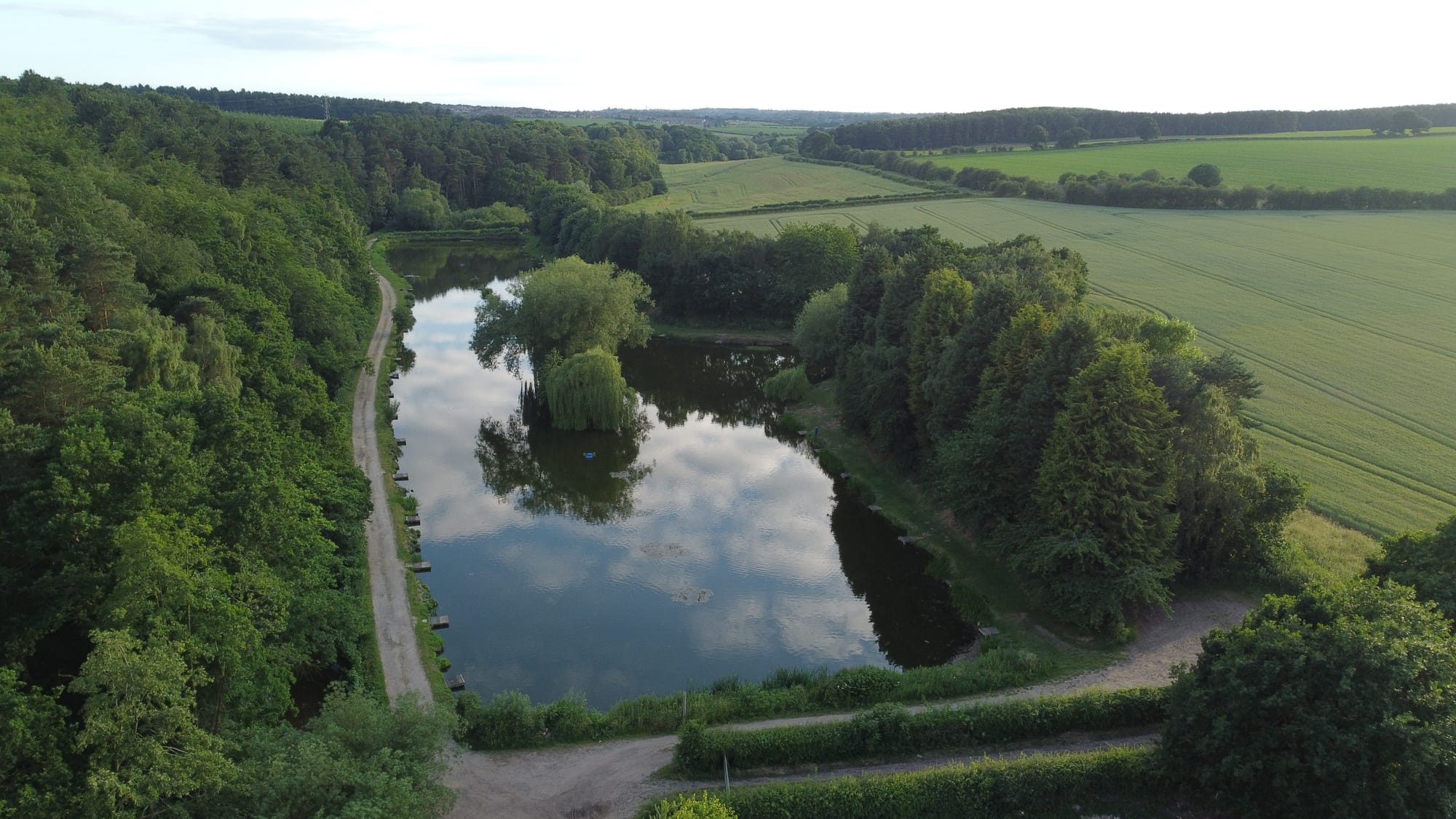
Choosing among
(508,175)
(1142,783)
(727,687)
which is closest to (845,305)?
(727,687)

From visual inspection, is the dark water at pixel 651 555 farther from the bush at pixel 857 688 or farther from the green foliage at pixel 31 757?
the green foliage at pixel 31 757

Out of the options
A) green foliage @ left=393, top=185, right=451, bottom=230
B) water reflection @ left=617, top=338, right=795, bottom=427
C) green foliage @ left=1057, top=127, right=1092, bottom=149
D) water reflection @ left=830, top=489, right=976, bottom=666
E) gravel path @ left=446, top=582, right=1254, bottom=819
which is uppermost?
green foliage @ left=1057, top=127, right=1092, bottom=149

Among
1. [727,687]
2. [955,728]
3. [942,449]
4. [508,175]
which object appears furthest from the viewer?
[508,175]

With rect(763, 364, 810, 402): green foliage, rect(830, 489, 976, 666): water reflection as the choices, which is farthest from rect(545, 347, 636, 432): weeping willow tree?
rect(830, 489, 976, 666): water reflection

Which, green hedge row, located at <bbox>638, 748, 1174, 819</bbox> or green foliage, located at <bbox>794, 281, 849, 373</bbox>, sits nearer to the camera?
green hedge row, located at <bbox>638, 748, 1174, 819</bbox>

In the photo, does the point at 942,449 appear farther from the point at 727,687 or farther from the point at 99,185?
the point at 99,185

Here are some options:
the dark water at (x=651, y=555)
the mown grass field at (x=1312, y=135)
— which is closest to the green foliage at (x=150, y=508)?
the dark water at (x=651, y=555)

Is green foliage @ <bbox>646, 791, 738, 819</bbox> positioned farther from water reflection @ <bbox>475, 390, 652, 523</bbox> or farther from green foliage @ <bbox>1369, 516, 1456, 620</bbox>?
water reflection @ <bbox>475, 390, 652, 523</bbox>
